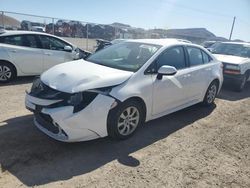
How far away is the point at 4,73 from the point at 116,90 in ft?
15.6

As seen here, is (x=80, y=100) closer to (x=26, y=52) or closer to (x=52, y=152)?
(x=52, y=152)

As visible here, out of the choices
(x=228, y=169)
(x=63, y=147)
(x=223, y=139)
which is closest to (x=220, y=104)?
(x=223, y=139)

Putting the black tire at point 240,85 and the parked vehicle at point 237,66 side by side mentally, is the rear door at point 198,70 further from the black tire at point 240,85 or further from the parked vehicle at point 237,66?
the black tire at point 240,85

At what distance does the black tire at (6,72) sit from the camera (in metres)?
7.58

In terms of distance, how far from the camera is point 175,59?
5.39 m

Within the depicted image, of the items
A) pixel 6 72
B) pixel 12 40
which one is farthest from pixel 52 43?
pixel 6 72

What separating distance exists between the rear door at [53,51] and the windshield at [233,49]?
563cm

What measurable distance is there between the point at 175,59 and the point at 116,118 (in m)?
1.96

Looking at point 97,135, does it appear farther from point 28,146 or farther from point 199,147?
point 199,147

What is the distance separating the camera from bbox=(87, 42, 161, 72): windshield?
4.79m

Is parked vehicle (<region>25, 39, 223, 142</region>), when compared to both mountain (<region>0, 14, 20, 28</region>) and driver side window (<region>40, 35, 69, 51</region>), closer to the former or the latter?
driver side window (<region>40, 35, 69, 51</region>)

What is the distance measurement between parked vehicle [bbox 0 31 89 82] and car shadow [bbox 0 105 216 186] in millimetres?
3068

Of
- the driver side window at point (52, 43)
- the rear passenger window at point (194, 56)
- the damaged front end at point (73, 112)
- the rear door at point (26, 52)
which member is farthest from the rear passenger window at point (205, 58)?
the rear door at point (26, 52)

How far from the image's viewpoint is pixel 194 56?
604 cm
